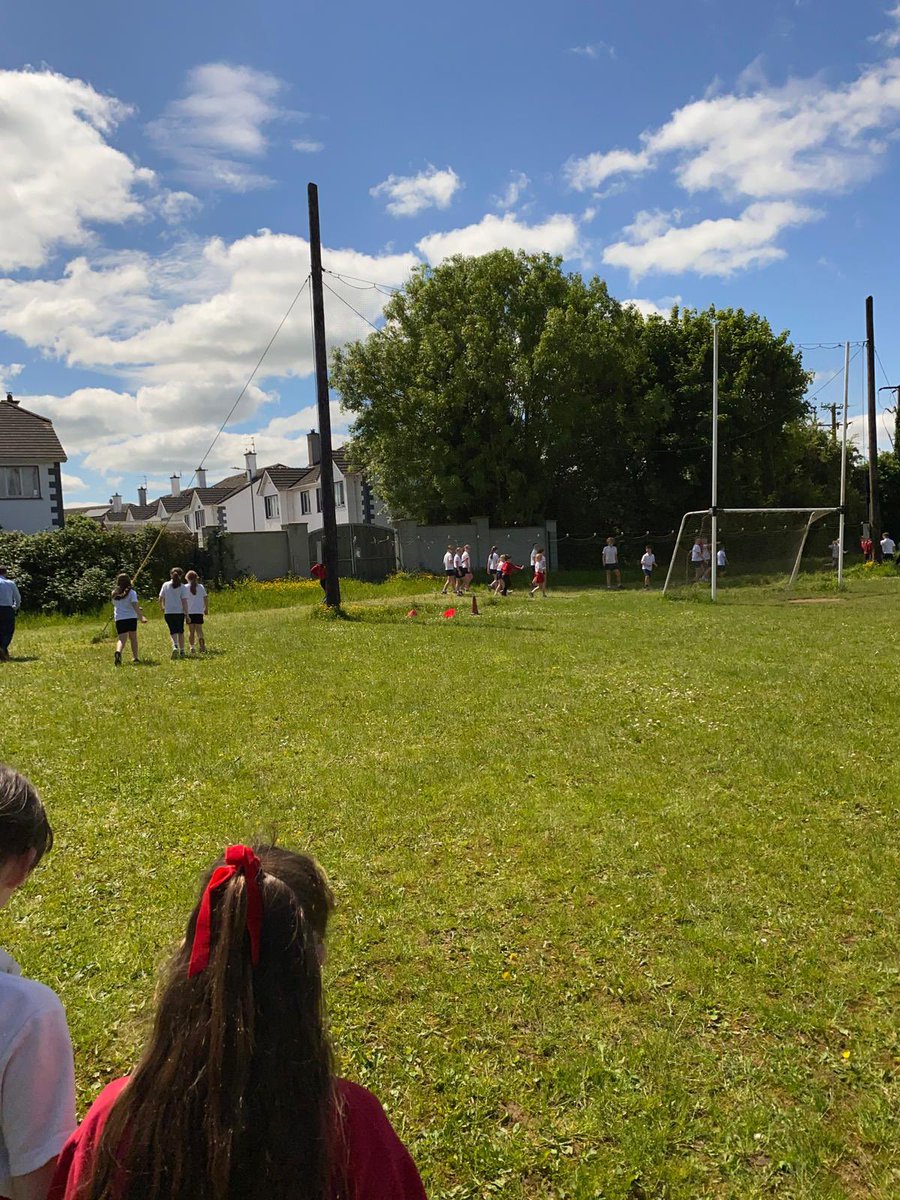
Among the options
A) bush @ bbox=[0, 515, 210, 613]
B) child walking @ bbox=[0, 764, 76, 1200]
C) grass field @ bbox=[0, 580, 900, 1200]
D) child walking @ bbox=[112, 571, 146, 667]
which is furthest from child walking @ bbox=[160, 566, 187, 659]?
child walking @ bbox=[0, 764, 76, 1200]

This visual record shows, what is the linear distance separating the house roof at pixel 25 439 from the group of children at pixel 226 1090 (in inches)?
1613

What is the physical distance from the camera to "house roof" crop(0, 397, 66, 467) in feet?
124

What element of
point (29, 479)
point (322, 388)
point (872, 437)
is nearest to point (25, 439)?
point (29, 479)

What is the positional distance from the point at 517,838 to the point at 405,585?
92.7 ft

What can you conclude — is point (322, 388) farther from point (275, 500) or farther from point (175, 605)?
point (275, 500)

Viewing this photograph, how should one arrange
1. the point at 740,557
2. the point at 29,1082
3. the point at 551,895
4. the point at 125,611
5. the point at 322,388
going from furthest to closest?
the point at 740,557 → the point at 322,388 → the point at 125,611 → the point at 551,895 → the point at 29,1082

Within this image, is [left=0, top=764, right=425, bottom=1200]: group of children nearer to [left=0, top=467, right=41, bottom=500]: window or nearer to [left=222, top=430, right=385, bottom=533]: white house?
[left=0, top=467, right=41, bottom=500]: window

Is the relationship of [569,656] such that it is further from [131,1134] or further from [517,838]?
[131,1134]

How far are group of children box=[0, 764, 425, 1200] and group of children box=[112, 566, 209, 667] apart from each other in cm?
1345

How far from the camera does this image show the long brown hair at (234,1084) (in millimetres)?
1467

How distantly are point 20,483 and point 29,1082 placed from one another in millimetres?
41470

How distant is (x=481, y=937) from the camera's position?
187 inches

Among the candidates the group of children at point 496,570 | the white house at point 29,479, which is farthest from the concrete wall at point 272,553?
the group of children at point 496,570

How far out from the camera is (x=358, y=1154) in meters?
1.58
